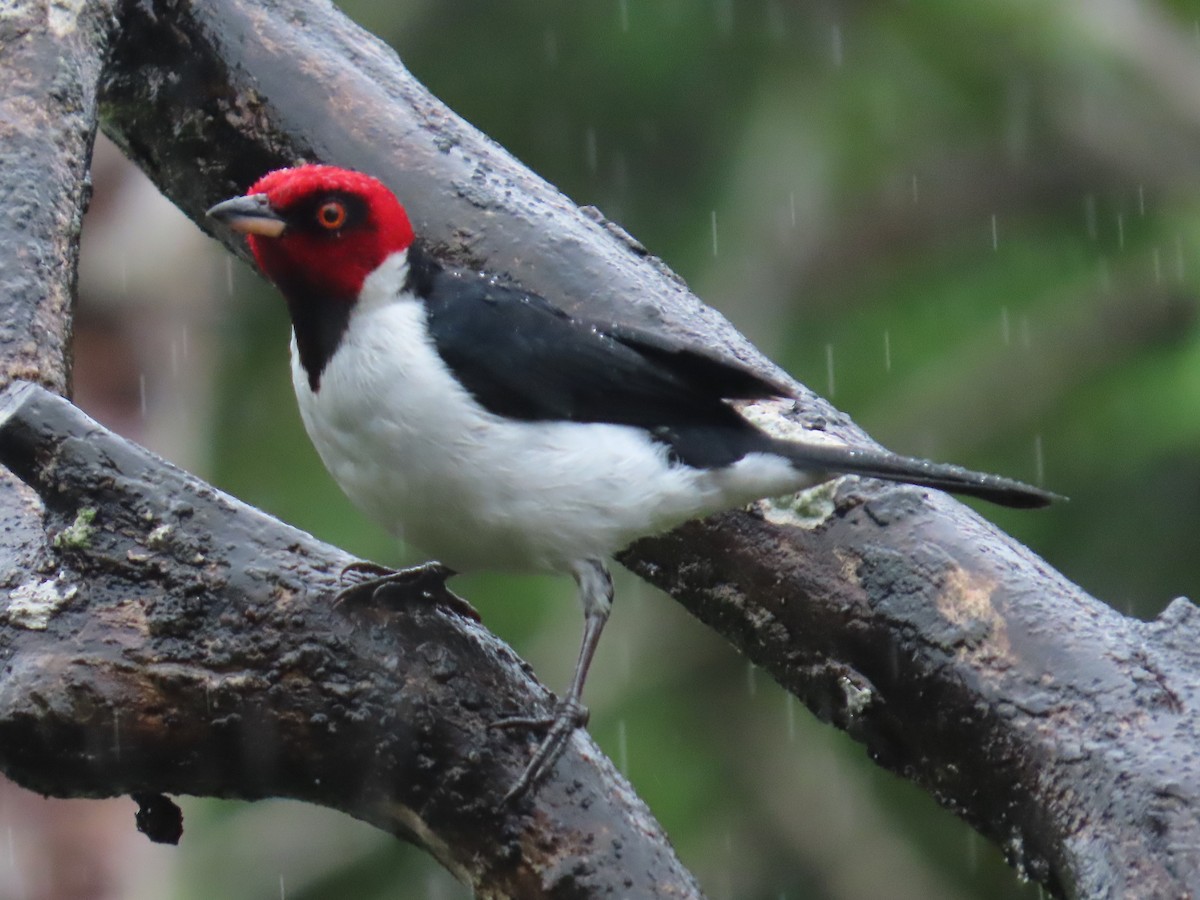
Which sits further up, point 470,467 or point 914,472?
point 914,472

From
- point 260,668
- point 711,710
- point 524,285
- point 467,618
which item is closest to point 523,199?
point 524,285

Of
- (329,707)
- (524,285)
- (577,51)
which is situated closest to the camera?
(329,707)

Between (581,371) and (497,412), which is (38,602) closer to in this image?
(497,412)

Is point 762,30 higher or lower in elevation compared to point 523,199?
lower

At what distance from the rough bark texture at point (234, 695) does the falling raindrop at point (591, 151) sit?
5.53 metres

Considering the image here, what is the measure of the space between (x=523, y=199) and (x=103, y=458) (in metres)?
1.39

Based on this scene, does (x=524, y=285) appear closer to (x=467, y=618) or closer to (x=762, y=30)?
(x=467, y=618)

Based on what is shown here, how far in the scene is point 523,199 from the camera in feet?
12.3

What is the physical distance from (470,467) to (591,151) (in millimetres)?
5338

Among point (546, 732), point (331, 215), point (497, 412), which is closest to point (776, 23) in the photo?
point (331, 215)

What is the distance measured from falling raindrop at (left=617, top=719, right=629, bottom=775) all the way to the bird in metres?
4.15

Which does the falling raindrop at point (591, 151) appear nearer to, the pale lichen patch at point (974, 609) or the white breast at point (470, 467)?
the white breast at point (470, 467)

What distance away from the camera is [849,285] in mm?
7652

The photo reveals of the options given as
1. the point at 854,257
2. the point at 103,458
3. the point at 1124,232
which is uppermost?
the point at 103,458
